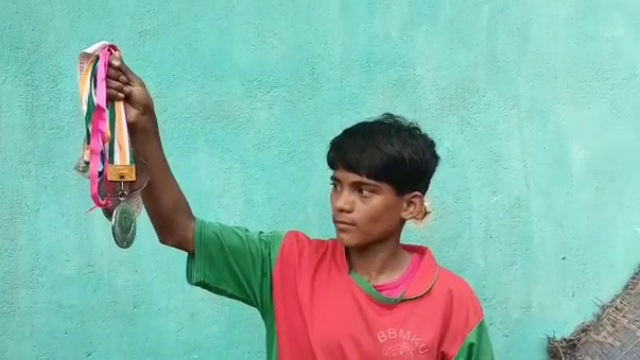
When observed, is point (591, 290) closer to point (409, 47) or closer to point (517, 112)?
point (517, 112)

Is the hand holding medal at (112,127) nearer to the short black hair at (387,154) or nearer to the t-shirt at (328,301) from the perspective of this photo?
the t-shirt at (328,301)

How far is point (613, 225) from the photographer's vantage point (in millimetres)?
3660

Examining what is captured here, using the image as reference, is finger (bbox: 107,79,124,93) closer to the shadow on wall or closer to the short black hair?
the short black hair

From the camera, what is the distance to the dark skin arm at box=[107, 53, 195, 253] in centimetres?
212

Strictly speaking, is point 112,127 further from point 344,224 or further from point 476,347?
point 476,347

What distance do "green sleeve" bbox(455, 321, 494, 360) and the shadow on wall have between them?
128 centimetres

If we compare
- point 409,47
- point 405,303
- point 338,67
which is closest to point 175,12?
point 338,67

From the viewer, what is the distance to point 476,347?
238 cm

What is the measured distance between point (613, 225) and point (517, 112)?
54 centimetres

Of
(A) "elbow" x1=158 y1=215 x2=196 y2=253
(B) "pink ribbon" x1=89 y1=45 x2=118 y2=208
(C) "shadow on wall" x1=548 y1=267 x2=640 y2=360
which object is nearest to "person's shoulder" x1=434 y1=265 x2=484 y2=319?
(A) "elbow" x1=158 y1=215 x2=196 y2=253

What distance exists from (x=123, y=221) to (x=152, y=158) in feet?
0.53

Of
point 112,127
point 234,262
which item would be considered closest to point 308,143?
point 234,262

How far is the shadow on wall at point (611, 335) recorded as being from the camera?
362cm

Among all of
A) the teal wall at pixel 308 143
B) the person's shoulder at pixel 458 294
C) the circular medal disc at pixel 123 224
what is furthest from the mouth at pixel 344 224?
the teal wall at pixel 308 143
